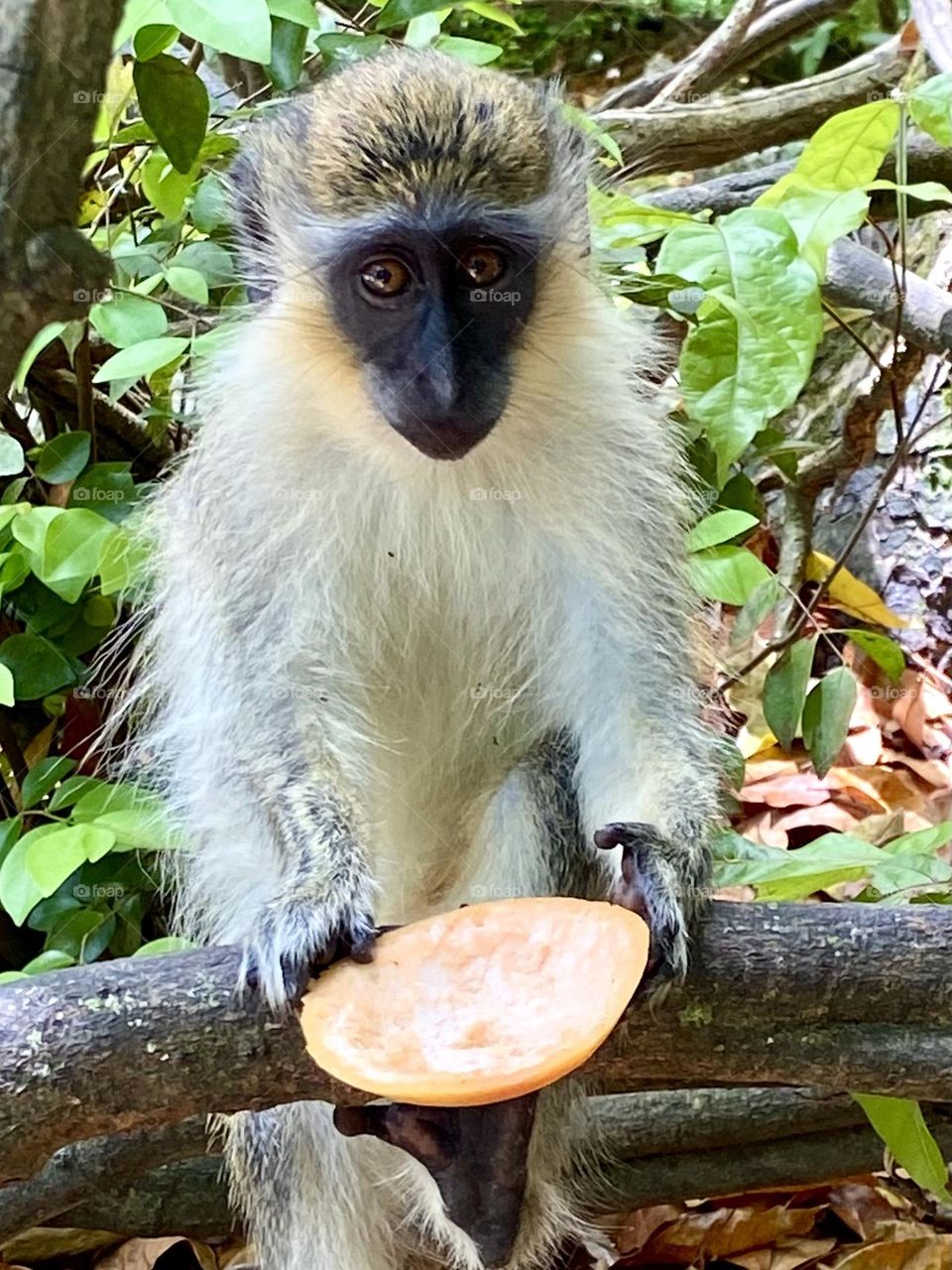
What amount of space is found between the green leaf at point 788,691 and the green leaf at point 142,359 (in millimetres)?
1569

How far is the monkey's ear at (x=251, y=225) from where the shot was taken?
2.72 meters

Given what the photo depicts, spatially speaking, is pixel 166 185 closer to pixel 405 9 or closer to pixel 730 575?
pixel 405 9

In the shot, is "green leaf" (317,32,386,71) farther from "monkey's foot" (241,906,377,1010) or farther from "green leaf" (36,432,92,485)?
"monkey's foot" (241,906,377,1010)

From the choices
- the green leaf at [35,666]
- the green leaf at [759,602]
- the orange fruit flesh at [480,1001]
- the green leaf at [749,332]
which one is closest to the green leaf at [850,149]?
the green leaf at [749,332]

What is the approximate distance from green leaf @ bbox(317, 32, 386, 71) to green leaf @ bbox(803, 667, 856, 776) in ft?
5.61

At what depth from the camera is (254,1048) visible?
6.39 feet

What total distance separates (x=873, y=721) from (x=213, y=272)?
237 cm

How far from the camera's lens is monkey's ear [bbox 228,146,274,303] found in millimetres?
2721

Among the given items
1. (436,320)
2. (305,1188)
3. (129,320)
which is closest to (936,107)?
(436,320)

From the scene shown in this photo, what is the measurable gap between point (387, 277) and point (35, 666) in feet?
4.56

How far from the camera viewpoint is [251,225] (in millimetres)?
2730

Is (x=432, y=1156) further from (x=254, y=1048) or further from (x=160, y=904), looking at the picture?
(x=160, y=904)

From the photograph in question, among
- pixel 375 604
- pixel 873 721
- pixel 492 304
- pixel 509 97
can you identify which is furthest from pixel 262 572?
pixel 873 721

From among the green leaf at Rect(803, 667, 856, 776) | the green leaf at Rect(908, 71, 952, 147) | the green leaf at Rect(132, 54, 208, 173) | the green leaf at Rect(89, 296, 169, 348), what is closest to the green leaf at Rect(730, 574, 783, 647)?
the green leaf at Rect(803, 667, 856, 776)
